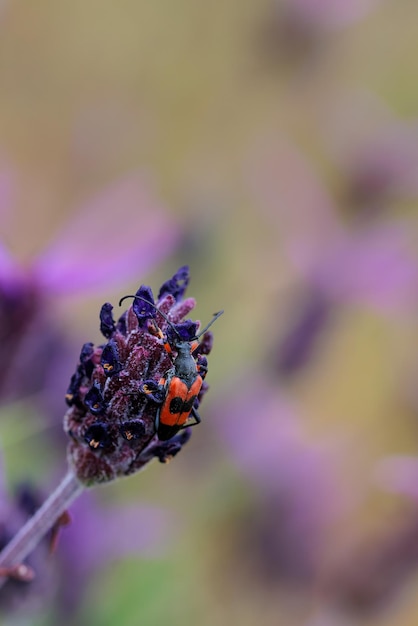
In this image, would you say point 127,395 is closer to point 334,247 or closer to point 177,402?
point 177,402

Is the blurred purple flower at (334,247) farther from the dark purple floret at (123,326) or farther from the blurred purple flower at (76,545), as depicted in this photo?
the dark purple floret at (123,326)

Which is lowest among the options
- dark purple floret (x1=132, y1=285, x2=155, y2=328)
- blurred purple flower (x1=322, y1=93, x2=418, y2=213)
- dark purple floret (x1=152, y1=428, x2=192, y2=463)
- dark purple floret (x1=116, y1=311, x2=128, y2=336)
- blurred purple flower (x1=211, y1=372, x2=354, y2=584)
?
blurred purple flower (x1=211, y1=372, x2=354, y2=584)

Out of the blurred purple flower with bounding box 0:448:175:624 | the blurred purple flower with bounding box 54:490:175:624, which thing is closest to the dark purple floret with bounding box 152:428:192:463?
the blurred purple flower with bounding box 0:448:175:624

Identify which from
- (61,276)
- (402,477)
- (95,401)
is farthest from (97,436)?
(402,477)

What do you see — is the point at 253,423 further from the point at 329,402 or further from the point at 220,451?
the point at 329,402

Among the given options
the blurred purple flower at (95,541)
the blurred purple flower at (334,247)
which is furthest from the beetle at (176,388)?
the blurred purple flower at (334,247)

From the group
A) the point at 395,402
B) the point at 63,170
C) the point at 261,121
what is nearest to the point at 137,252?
the point at 395,402

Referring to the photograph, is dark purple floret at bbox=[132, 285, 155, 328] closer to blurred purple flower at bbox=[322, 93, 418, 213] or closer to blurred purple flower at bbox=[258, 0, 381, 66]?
blurred purple flower at bbox=[322, 93, 418, 213]

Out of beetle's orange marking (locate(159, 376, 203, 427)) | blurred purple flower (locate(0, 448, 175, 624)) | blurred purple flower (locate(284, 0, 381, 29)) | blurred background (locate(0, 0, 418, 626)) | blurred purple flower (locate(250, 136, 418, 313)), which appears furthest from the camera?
blurred purple flower (locate(284, 0, 381, 29))
